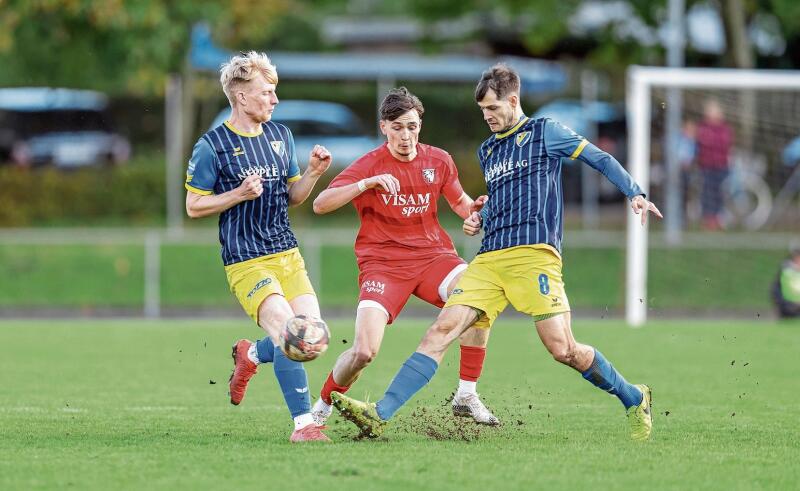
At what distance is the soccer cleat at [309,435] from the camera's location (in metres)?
7.31

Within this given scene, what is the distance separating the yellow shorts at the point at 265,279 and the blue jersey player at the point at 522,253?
30.9 inches

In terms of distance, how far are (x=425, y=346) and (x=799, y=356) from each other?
632cm

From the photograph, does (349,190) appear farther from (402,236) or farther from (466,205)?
(466,205)

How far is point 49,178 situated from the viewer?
22094mm

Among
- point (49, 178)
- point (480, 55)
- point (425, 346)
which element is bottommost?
point (425, 346)

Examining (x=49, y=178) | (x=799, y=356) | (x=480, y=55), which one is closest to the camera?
(x=799, y=356)

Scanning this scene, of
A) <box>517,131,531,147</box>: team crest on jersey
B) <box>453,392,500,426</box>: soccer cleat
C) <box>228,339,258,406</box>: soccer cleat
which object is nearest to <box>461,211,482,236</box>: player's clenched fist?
<box>517,131,531,147</box>: team crest on jersey

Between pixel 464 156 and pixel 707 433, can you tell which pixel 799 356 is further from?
pixel 464 156

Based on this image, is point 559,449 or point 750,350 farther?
point 750,350

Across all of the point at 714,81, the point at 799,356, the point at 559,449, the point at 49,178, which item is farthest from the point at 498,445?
the point at 49,178

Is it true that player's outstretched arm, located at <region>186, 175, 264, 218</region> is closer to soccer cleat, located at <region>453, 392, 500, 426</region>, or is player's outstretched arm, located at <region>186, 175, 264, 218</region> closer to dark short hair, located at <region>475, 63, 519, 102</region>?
dark short hair, located at <region>475, 63, 519, 102</region>

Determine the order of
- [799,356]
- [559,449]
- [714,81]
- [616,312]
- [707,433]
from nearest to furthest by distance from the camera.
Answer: [559,449], [707,433], [799,356], [714,81], [616,312]

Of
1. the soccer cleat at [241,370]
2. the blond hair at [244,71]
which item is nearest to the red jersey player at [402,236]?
the soccer cleat at [241,370]

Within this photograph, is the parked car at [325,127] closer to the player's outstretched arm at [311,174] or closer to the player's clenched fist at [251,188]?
the player's outstretched arm at [311,174]
